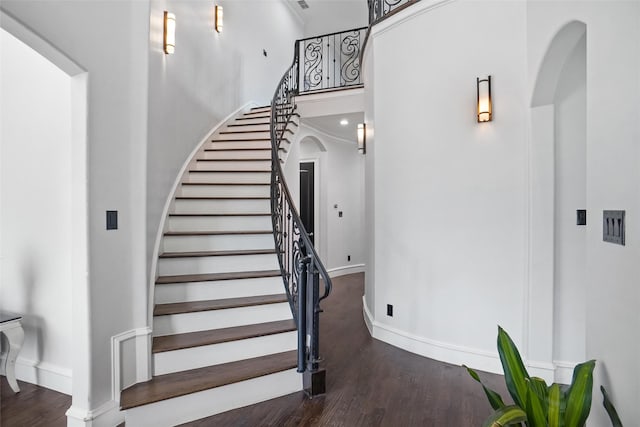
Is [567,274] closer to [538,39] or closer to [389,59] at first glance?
[538,39]

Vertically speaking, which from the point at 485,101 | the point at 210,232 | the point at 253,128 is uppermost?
the point at 253,128

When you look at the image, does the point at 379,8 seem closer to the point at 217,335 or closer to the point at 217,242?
the point at 217,242

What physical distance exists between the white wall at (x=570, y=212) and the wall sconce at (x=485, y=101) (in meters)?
0.47

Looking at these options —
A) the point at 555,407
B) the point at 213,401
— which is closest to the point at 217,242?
the point at 213,401

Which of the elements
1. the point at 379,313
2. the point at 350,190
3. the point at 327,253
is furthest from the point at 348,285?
the point at 379,313

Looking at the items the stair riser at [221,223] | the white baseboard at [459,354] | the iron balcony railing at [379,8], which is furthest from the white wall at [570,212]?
the stair riser at [221,223]

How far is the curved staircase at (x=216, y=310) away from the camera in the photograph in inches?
92.9

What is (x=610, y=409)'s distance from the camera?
54.7 inches

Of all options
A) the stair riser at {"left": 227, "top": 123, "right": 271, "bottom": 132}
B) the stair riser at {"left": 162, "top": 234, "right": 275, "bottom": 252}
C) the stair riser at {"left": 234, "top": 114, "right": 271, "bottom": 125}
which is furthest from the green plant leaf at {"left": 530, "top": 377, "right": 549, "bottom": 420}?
the stair riser at {"left": 234, "top": 114, "right": 271, "bottom": 125}

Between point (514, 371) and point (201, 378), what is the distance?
1931mm

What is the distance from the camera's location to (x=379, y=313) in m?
3.79

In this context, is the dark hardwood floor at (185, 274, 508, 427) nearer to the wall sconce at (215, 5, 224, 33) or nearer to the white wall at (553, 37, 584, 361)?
the white wall at (553, 37, 584, 361)

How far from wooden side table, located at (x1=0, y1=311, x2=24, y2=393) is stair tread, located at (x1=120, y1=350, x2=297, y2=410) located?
107cm

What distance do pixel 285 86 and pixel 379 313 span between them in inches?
159
